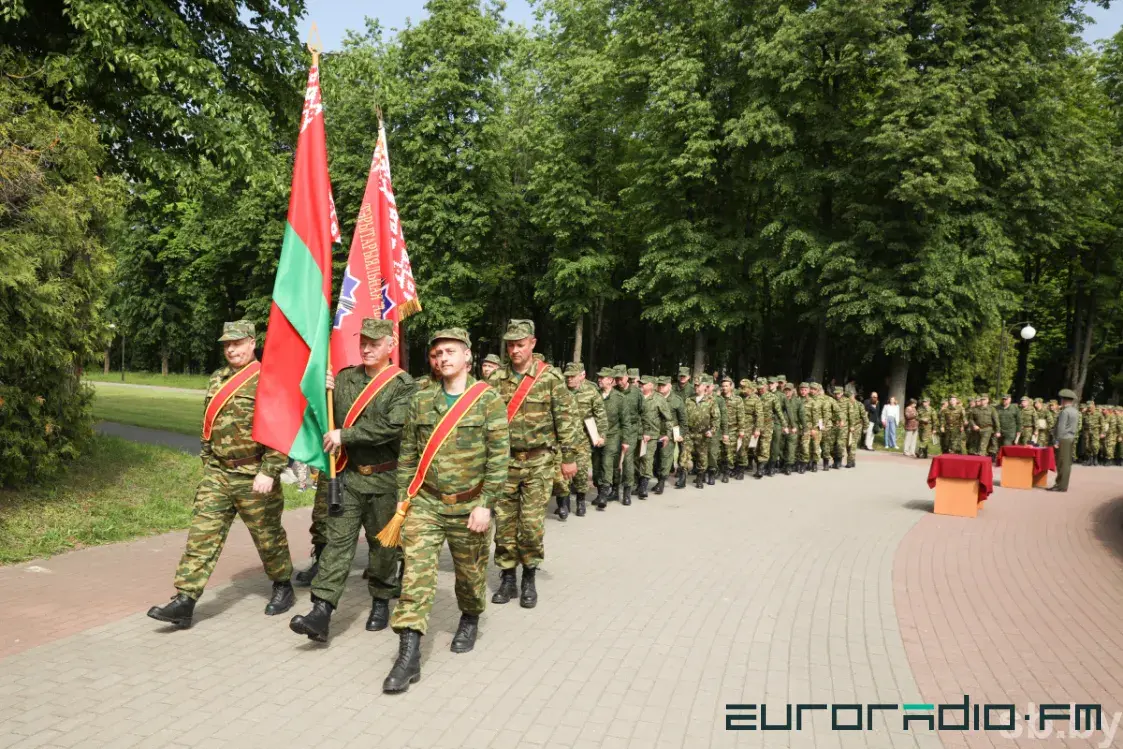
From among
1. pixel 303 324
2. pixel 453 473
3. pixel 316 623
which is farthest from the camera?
pixel 303 324

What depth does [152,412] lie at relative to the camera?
22844mm

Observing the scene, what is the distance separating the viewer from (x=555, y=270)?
3331 cm

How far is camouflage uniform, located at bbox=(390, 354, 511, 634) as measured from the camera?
5418mm

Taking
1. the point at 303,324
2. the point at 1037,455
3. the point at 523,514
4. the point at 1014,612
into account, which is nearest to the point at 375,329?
the point at 303,324

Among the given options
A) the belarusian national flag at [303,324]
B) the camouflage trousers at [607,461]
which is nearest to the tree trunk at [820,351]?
the camouflage trousers at [607,461]

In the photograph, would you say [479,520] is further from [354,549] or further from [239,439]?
[239,439]

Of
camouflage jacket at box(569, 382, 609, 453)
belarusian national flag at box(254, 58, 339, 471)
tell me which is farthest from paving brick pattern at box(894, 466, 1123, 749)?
belarusian national flag at box(254, 58, 339, 471)

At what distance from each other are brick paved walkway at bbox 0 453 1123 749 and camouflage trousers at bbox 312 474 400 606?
408 millimetres

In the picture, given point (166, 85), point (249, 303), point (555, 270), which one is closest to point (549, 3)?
point (555, 270)

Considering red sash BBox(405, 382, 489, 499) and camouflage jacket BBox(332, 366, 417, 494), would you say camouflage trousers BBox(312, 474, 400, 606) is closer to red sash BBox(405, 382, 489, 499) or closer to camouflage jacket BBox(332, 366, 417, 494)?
camouflage jacket BBox(332, 366, 417, 494)

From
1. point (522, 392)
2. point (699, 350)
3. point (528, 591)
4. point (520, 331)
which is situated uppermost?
point (699, 350)

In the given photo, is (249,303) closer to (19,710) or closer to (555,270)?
(555,270)

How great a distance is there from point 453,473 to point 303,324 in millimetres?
1883

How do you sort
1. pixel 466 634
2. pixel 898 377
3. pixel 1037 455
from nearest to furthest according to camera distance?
1. pixel 466 634
2. pixel 1037 455
3. pixel 898 377
